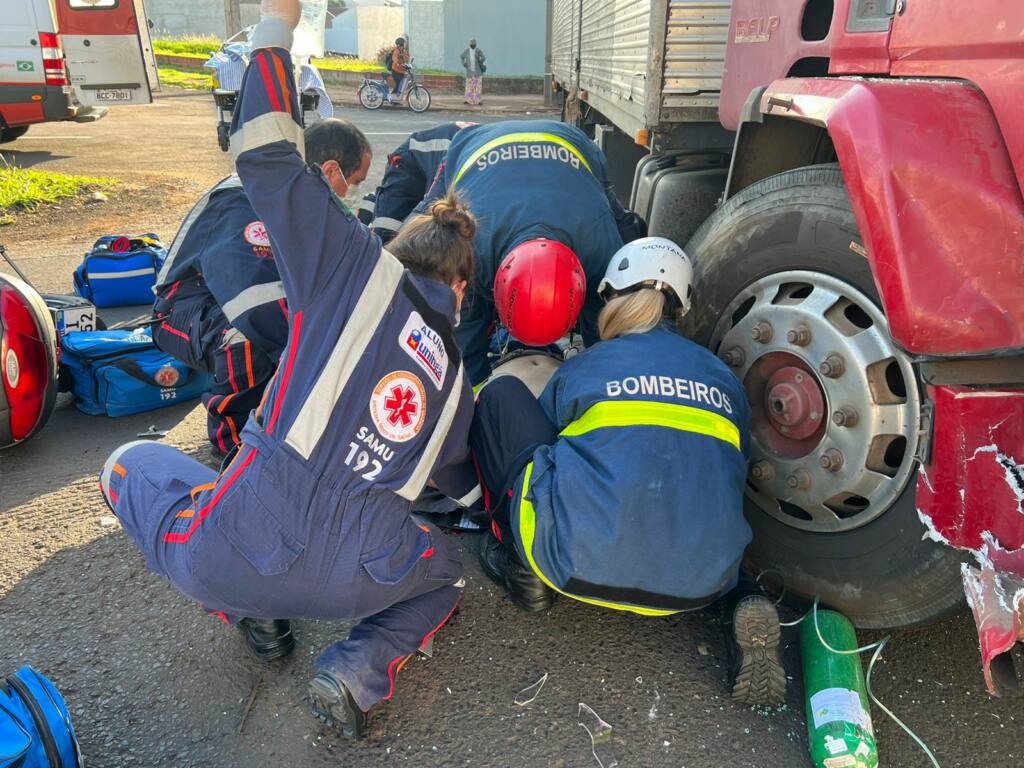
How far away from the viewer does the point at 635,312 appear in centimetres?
262

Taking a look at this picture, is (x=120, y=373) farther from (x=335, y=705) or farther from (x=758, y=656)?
(x=758, y=656)

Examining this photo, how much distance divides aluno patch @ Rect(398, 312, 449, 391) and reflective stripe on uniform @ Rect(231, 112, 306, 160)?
0.53 meters

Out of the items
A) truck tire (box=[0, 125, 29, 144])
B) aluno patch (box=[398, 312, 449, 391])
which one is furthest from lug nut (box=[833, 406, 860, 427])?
truck tire (box=[0, 125, 29, 144])

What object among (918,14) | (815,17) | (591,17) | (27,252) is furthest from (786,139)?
(27,252)

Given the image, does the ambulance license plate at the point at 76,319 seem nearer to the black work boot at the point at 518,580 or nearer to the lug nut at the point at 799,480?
the black work boot at the point at 518,580

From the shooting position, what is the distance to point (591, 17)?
21.9ft

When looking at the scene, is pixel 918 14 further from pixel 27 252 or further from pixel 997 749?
pixel 27 252

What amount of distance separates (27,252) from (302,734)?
18.8 ft

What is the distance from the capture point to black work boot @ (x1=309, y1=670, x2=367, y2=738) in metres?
2.06

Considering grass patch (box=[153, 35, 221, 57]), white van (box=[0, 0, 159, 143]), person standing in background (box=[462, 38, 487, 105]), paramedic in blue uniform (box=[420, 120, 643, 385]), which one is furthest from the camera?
grass patch (box=[153, 35, 221, 57])

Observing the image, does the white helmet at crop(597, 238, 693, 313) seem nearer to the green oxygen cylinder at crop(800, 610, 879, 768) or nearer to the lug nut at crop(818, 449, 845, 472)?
the lug nut at crop(818, 449, 845, 472)

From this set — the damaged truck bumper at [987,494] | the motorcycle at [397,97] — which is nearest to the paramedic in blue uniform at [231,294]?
the damaged truck bumper at [987,494]

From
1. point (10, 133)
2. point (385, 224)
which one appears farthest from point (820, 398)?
point (10, 133)

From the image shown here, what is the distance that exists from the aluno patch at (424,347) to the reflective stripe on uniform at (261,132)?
53cm
